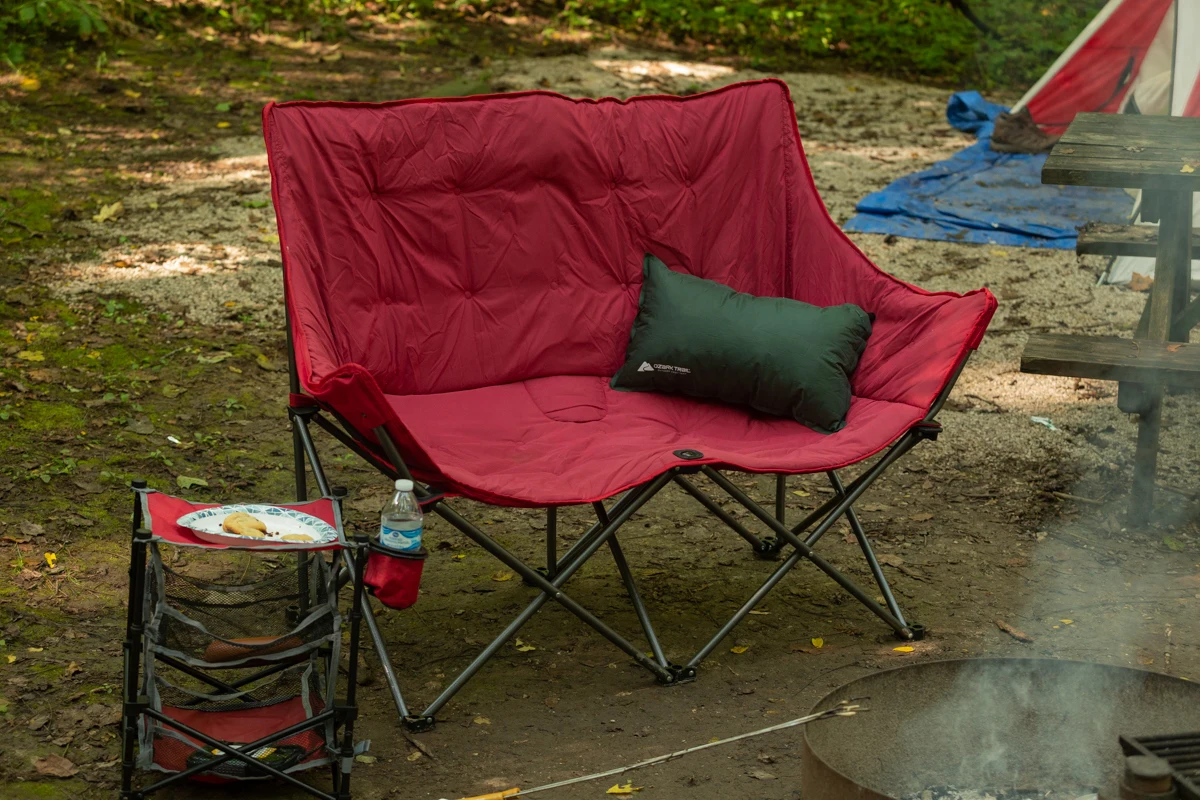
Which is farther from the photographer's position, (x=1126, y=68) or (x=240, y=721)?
(x=1126, y=68)

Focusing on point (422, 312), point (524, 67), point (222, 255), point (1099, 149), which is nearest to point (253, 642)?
point (422, 312)

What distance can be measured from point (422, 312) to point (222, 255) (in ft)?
6.97

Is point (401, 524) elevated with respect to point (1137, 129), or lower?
lower

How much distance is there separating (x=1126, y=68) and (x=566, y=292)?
449cm

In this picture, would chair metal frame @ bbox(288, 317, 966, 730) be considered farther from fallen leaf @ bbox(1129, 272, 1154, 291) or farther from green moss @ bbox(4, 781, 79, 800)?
fallen leaf @ bbox(1129, 272, 1154, 291)

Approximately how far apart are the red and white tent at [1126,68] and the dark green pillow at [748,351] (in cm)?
256

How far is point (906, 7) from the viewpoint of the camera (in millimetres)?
10031

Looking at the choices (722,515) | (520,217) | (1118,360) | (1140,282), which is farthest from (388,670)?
(1140,282)

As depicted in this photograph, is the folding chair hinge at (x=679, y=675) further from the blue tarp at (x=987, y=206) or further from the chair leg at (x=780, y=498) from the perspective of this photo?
the blue tarp at (x=987, y=206)

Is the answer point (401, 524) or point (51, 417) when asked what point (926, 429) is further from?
point (51, 417)

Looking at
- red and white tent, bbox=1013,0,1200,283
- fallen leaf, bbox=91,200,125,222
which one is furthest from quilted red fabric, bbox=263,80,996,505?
fallen leaf, bbox=91,200,125,222

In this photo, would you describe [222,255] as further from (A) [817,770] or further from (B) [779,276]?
(A) [817,770]

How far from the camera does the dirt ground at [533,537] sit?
2340mm

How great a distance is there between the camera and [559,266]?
3086mm
